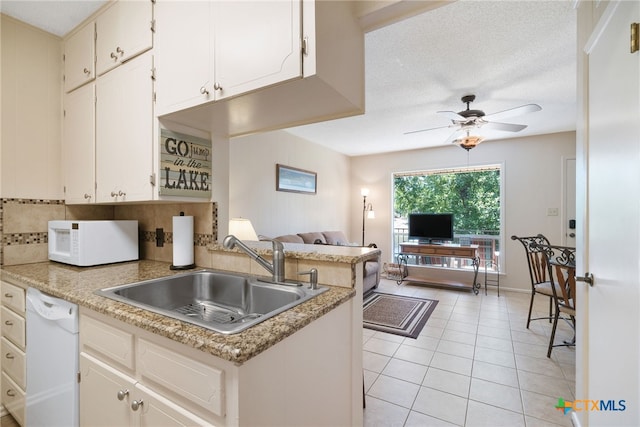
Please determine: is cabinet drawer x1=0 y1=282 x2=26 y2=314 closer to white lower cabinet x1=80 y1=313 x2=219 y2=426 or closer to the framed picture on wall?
white lower cabinet x1=80 y1=313 x2=219 y2=426

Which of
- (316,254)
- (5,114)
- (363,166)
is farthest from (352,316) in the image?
(363,166)

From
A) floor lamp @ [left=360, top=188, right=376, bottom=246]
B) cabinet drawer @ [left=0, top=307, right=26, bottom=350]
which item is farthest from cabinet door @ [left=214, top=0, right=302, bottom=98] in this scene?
floor lamp @ [left=360, top=188, right=376, bottom=246]

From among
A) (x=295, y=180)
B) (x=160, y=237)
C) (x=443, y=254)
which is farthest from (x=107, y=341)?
(x=443, y=254)

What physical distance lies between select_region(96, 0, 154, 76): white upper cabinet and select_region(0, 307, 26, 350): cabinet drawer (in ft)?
4.98

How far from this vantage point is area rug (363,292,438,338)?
9.91 feet

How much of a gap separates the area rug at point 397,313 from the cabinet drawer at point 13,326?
2661 mm

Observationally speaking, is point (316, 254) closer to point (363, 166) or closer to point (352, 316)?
point (352, 316)

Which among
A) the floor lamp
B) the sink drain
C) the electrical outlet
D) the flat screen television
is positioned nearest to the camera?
the sink drain

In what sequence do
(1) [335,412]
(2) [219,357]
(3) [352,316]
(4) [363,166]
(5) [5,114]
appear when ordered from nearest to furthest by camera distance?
Answer: 1. (2) [219,357]
2. (1) [335,412]
3. (3) [352,316]
4. (5) [5,114]
5. (4) [363,166]

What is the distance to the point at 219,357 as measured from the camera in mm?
760

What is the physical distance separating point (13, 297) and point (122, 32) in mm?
1649

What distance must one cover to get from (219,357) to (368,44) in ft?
7.30

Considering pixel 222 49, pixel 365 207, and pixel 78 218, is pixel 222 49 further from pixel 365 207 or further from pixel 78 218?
pixel 365 207

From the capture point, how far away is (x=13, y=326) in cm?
163
